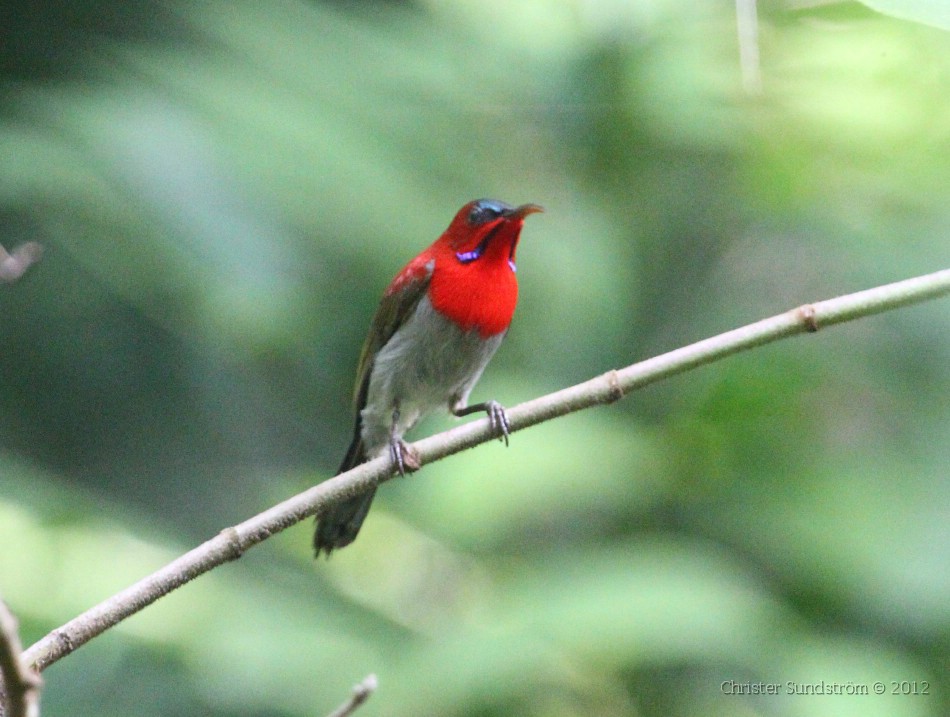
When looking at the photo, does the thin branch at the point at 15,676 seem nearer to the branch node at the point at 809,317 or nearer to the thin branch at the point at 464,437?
the thin branch at the point at 464,437

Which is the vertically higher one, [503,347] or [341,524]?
[503,347]

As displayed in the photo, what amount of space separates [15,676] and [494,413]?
222 cm

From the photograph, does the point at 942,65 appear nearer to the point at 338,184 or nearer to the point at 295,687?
the point at 338,184

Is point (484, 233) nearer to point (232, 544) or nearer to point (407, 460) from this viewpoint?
point (407, 460)

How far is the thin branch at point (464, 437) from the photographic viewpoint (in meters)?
1.64

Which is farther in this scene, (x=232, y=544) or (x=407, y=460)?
(x=407, y=460)

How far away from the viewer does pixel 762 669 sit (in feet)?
10.6

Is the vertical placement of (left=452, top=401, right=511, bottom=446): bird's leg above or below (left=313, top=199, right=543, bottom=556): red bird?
below

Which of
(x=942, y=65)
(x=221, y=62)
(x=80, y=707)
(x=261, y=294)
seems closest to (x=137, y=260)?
(x=221, y=62)

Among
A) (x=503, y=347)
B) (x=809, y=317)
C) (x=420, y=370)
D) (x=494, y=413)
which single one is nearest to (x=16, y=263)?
(x=809, y=317)

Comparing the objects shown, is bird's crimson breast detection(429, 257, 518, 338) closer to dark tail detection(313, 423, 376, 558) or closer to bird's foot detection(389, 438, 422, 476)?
dark tail detection(313, 423, 376, 558)

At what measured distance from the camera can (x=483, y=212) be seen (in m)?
3.78

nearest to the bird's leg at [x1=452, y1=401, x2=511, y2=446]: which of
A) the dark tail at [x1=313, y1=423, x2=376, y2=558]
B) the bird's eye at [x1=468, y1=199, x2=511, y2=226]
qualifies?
the dark tail at [x1=313, y1=423, x2=376, y2=558]

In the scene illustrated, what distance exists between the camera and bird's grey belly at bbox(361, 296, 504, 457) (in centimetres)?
382
